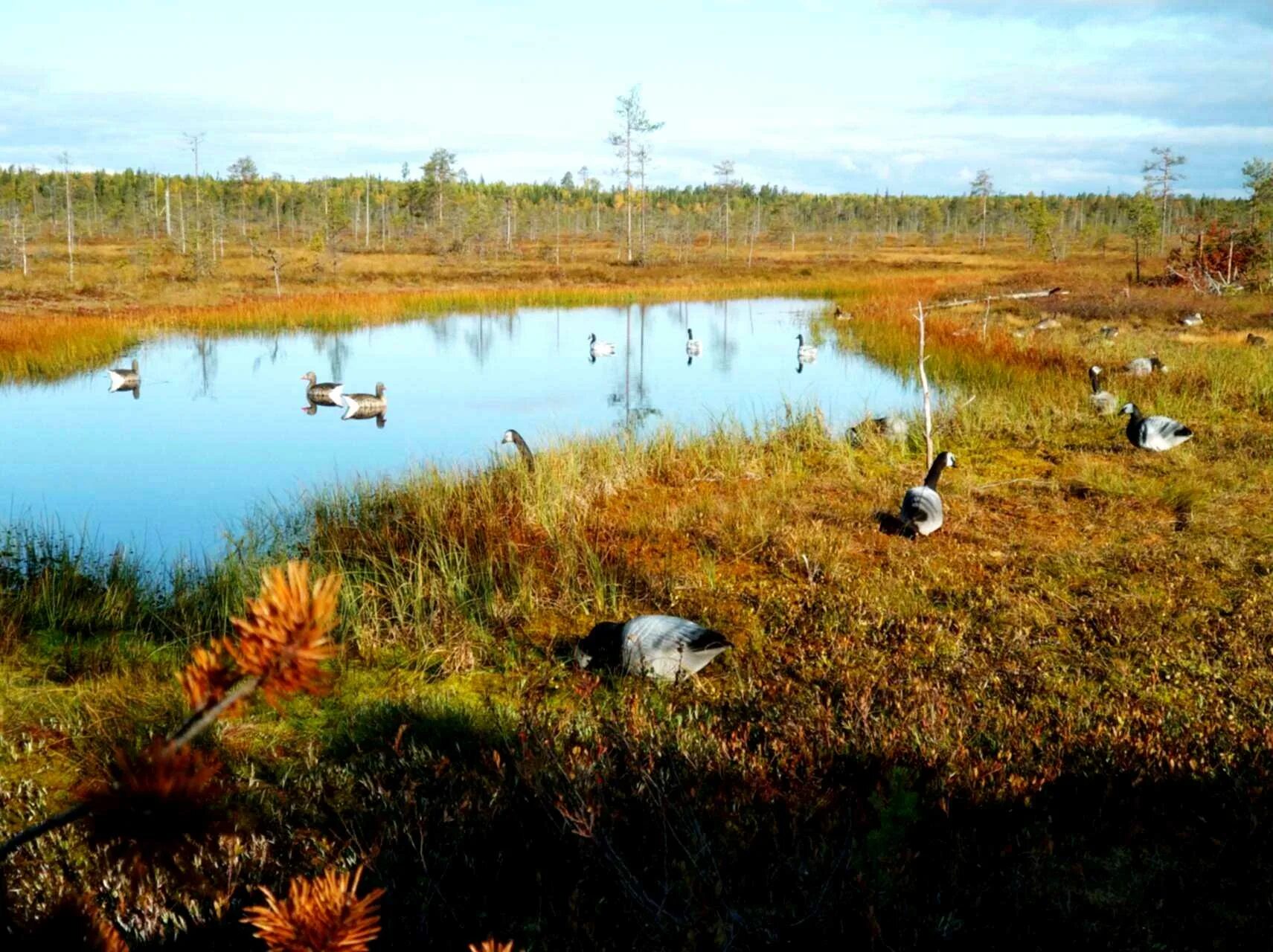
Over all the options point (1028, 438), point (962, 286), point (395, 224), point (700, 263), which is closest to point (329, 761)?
point (1028, 438)

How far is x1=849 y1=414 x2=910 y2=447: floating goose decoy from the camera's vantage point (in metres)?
11.8

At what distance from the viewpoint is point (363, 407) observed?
16297 millimetres

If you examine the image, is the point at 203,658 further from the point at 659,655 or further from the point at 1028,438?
the point at 1028,438

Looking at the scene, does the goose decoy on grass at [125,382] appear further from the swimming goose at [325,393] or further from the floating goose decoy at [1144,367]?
the floating goose decoy at [1144,367]

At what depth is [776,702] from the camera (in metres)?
4.83

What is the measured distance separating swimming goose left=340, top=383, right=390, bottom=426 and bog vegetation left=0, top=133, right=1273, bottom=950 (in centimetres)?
656

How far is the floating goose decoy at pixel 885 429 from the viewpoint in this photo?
11789 mm

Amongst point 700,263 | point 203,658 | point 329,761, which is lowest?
point 329,761

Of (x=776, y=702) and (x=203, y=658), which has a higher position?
(x=203, y=658)

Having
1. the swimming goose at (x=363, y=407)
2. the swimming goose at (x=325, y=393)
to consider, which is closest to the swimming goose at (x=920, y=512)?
the swimming goose at (x=363, y=407)

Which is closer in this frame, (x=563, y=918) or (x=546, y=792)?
(x=563, y=918)

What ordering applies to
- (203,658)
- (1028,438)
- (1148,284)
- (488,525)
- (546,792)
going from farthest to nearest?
(1148,284)
(1028,438)
(488,525)
(546,792)
(203,658)

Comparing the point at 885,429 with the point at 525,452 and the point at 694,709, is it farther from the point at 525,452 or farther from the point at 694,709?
the point at 694,709

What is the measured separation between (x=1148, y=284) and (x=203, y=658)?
→ 42.5m
